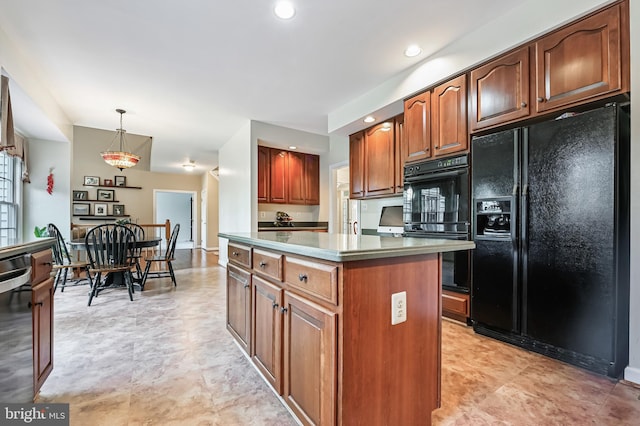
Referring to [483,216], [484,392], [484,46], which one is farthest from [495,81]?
[484,392]

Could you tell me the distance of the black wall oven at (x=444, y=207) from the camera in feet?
8.27

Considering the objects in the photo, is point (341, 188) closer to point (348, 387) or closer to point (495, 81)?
point (495, 81)

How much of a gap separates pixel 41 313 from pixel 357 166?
3466 millimetres

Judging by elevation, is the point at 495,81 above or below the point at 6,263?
above

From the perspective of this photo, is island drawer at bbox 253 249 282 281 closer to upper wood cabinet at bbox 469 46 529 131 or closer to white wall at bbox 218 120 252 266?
upper wood cabinet at bbox 469 46 529 131

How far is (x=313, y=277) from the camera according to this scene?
1.18 meters

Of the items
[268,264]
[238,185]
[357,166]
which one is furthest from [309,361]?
[238,185]

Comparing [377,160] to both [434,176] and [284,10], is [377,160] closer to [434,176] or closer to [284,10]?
[434,176]

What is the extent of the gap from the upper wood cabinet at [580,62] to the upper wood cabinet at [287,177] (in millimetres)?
4092

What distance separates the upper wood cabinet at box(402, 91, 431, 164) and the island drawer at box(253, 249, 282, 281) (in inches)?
77.3

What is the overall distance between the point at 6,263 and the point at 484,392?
2.32 metres

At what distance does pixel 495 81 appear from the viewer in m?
2.29

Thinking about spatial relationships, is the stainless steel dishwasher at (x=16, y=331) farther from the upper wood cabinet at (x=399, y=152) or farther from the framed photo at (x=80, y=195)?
the framed photo at (x=80, y=195)

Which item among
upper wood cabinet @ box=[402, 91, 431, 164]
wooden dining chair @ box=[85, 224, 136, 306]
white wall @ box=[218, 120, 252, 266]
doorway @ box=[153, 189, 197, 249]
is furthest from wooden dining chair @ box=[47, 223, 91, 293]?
doorway @ box=[153, 189, 197, 249]
